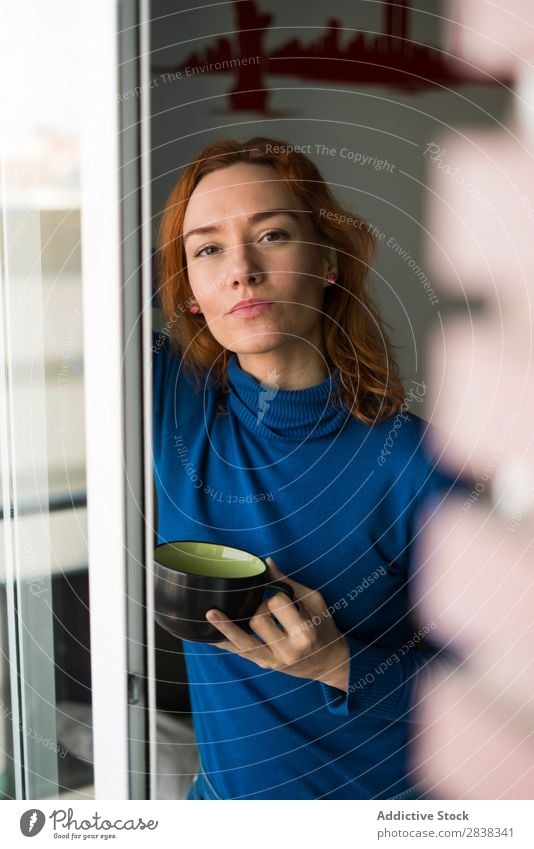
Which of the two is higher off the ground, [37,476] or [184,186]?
[184,186]

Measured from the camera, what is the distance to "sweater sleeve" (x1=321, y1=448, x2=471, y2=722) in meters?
0.47

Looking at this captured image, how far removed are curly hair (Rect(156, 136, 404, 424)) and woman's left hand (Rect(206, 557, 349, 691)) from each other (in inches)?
4.2

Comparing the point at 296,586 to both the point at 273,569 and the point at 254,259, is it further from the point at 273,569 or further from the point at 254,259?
the point at 254,259

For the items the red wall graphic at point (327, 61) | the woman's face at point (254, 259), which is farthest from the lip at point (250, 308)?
the red wall graphic at point (327, 61)

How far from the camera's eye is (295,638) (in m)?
0.46

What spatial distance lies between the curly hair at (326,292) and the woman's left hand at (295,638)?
0.11m

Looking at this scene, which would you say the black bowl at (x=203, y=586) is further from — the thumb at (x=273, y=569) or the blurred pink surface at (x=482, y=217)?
the blurred pink surface at (x=482, y=217)

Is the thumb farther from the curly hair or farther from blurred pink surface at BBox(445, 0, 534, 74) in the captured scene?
blurred pink surface at BBox(445, 0, 534, 74)

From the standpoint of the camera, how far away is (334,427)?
0.45 metres

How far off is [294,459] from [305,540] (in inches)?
1.8
